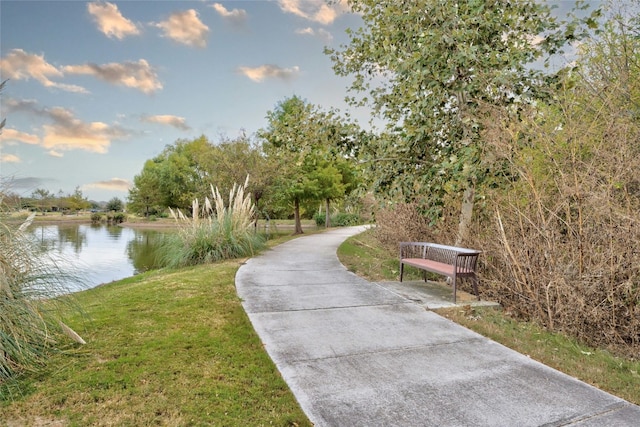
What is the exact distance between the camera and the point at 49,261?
3.29 m

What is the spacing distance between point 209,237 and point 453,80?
650 cm

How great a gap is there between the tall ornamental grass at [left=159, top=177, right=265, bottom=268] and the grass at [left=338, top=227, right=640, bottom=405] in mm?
5815

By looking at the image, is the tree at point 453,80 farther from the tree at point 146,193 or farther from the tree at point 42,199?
the tree at point 146,193

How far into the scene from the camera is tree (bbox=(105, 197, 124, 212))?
164 ft

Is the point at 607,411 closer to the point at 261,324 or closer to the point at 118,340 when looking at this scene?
the point at 261,324

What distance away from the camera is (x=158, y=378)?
2758 mm

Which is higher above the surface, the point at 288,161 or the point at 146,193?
the point at 288,161

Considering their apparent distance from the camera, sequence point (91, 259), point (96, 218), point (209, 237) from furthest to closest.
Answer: point (96, 218)
point (91, 259)
point (209, 237)

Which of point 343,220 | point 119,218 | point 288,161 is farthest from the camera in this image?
point 119,218

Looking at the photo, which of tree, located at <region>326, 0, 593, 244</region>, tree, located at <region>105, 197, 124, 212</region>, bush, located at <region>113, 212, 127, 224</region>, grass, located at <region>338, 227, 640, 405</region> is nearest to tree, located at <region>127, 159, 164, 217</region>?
bush, located at <region>113, 212, 127, 224</region>

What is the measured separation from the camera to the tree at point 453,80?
567cm

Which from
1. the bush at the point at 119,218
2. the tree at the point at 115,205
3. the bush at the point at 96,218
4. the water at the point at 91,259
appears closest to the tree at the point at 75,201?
the water at the point at 91,259

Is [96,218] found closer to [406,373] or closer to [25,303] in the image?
[25,303]

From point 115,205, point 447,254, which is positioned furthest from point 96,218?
point 447,254
